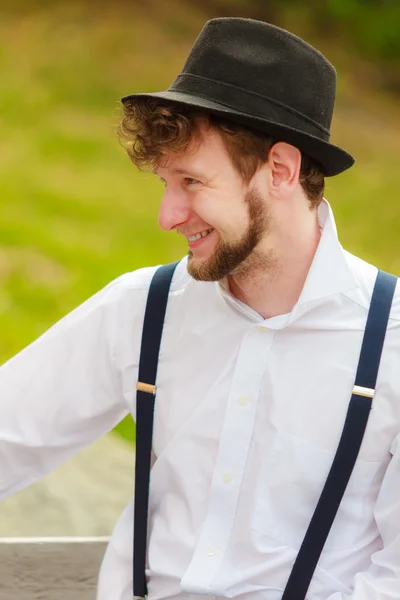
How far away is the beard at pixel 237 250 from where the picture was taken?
1.41 metres

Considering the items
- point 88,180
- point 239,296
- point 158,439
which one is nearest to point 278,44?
point 239,296

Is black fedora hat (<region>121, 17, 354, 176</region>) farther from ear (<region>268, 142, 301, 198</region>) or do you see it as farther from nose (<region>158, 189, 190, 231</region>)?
nose (<region>158, 189, 190, 231</region>)

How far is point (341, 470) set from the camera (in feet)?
4.55

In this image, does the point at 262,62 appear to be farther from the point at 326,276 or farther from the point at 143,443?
the point at 143,443

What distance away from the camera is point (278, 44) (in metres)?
1.40

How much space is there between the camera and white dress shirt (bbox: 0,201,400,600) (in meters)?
1.42

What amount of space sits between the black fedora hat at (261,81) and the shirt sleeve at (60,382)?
1.31ft

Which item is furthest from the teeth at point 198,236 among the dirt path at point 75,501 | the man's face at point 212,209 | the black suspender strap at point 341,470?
the dirt path at point 75,501

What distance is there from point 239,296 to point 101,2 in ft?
15.8

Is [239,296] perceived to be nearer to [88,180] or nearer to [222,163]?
[222,163]

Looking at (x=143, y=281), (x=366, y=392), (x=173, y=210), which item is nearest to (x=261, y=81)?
(x=173, y=210)

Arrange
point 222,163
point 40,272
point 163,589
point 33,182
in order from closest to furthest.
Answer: point 222,163, point 163,589, point 40,272, point 33,182

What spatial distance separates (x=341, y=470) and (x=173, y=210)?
1.61 ft

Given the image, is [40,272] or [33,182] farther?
[33,182]
